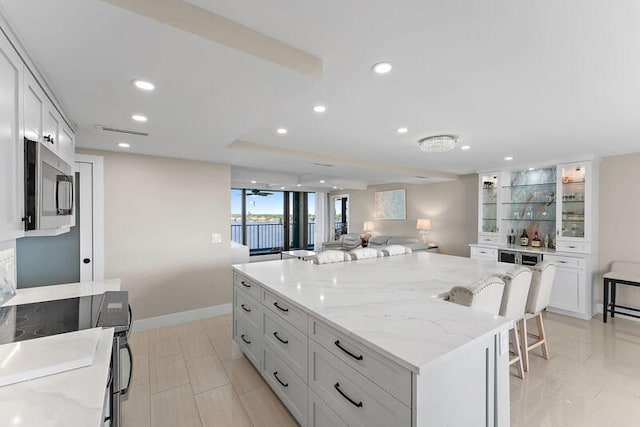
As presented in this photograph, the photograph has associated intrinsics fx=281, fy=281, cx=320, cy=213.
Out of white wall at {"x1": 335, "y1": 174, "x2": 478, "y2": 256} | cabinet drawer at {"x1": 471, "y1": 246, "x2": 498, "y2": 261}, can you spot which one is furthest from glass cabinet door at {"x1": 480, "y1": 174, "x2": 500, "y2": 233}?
white wall at {"x1": 335, "y1": 174, "x2": 478, "y2": 256}

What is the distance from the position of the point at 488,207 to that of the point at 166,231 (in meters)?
5.55

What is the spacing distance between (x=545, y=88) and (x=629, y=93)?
26.0 inches

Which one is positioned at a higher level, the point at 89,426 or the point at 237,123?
the point at 237,123

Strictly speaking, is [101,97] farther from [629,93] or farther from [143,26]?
[629,93]

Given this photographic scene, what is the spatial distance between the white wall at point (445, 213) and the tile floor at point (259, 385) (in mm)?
2954

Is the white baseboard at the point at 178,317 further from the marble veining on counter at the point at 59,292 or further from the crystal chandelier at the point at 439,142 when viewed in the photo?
the crystal chandelier at the point at 439,142

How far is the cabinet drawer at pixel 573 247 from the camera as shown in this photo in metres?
4.08

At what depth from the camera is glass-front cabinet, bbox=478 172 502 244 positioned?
17.2ft

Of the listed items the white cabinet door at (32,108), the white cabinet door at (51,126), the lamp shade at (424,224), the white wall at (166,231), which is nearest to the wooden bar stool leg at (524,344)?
the white wall at (166,231)

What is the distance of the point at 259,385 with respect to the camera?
2.39m

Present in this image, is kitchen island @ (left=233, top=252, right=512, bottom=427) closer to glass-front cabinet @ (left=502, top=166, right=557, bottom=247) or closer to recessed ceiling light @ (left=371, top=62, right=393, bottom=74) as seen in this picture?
recessed ceiling light @ (left=371, top=62, right=393, bottom=74)

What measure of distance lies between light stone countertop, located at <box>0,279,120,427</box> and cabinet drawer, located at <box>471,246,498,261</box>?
5521 millimetres

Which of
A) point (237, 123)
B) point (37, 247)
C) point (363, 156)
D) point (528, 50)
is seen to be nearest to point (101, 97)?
point (237, 123)

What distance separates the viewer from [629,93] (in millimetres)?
1996
